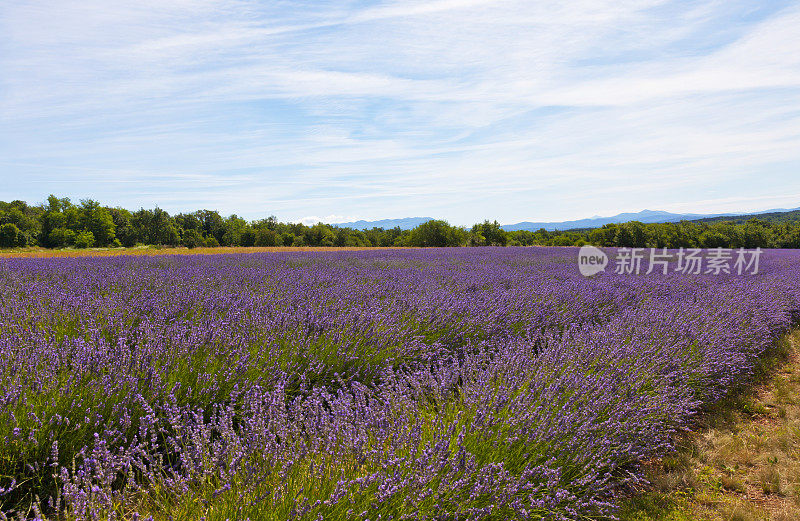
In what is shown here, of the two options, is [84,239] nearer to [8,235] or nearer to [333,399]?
[8,235]

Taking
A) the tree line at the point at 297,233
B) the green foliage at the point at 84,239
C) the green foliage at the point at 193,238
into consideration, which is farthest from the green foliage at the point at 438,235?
the green foliage at the point at 84,239

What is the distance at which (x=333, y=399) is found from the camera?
2504 mm

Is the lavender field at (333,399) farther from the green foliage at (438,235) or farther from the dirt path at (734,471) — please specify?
the green foliage at (438,235)

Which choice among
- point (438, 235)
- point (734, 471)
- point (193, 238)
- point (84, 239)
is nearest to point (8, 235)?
point (84, 239)

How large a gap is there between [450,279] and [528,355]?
9.32 ft

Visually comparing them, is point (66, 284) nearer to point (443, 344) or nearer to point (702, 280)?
point (443, 344)

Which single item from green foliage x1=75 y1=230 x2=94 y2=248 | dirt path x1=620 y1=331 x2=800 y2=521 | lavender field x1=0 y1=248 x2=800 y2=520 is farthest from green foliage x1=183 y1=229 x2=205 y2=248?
dirt path x1=620 y1=331 x2=800 y2=521

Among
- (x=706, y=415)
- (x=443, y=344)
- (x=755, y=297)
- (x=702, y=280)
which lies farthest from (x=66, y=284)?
(x=702, y=280)

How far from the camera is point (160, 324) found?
8.71 feet

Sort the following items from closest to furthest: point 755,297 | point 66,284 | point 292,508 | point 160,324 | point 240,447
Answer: point 292,508 < point 240,447 < point 160,324 < point 66,284 < point 755,297

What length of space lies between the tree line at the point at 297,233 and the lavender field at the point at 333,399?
98.4 feet

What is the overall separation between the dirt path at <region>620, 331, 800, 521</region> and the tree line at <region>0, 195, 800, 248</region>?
30.2 meters

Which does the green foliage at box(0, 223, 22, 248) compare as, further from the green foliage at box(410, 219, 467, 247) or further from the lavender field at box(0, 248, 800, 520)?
the lavender field at box(0, 248, 800, 520)

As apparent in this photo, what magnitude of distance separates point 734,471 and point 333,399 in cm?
242
